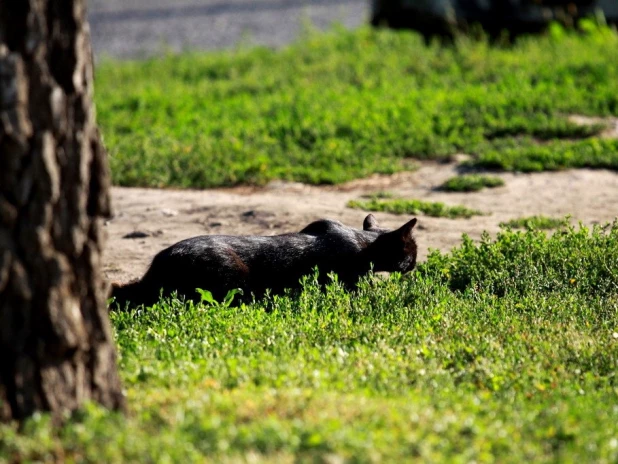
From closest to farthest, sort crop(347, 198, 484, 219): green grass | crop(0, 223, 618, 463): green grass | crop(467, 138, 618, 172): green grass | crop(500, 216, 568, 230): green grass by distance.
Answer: crop(0, 223, 618, 463): green grass → crop(500, 216, 568, 230): green grass → crop(347, 198, 484, 219): green grass → crop(467, 138, 618, 172): green grass

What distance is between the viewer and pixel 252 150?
410 inches

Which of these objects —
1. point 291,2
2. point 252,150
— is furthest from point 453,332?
point 291,2

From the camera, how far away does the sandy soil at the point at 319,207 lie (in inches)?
316

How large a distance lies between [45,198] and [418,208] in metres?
5.32

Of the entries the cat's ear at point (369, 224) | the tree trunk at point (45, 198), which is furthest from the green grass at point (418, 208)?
the tree trunk at point (45, 198)

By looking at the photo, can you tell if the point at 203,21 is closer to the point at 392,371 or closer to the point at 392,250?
the point at 392,250

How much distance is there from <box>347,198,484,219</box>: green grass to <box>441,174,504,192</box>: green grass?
642mm

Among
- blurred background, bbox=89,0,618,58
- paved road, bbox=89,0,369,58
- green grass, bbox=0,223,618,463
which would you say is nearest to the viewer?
green grass, bbox=0,223,618,463

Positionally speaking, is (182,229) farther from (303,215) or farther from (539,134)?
(539,134)

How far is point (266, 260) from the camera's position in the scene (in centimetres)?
663

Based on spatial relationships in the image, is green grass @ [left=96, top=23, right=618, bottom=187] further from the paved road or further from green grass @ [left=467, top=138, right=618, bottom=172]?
the paved road

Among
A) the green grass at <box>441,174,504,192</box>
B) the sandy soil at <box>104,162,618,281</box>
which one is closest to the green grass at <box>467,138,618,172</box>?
the sandy soil at <box>104,162,618,281</box>

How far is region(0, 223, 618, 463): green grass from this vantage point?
3717 millimetres

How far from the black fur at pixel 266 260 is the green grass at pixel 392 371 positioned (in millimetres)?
218
